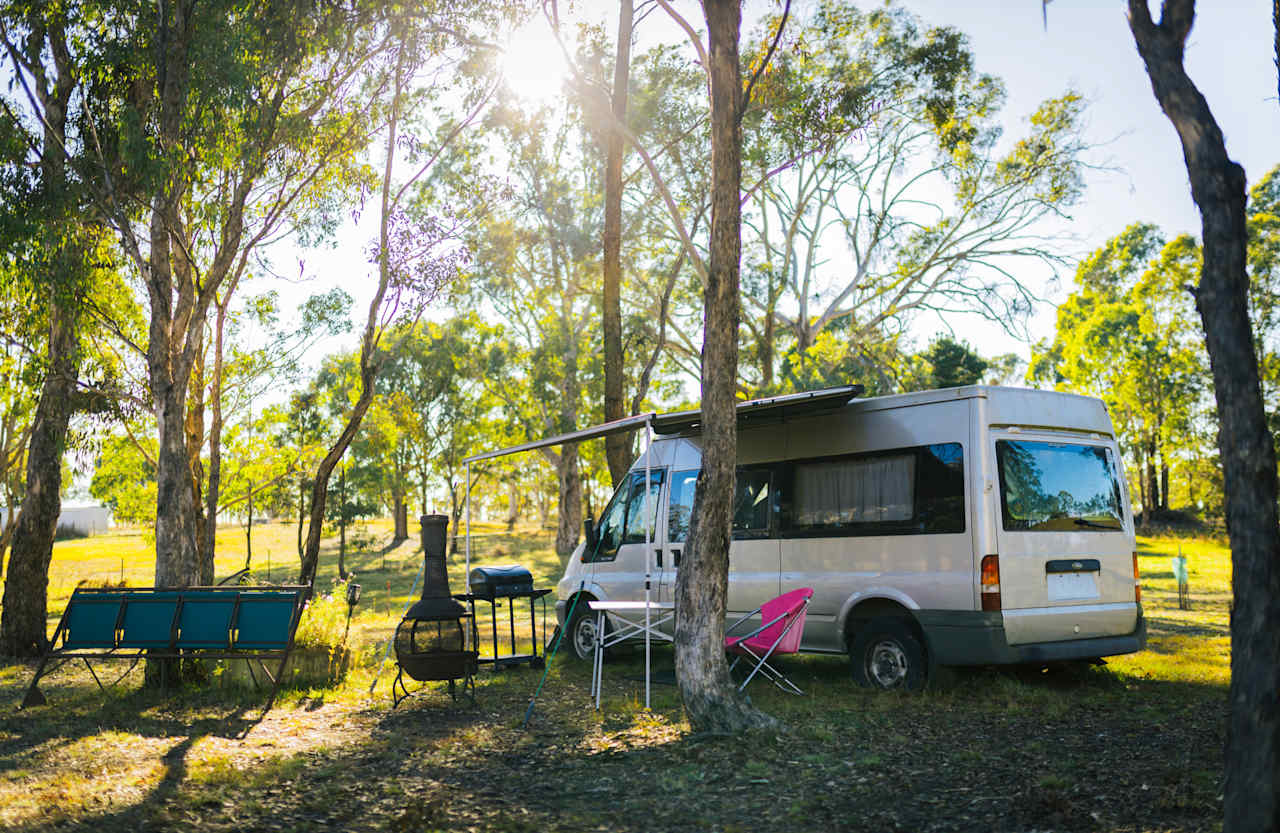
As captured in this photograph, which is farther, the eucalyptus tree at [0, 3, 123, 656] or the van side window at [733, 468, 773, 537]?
the eucalyptus tree at [0, 3, 123, 656]

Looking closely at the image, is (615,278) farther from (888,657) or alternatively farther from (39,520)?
(39,520)

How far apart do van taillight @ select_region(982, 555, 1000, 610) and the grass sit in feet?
2.41

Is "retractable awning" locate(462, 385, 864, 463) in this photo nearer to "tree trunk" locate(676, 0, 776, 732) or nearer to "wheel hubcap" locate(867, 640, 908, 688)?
"tree trunk" locate(676, 0, 776, 732)

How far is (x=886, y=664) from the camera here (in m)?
7.78

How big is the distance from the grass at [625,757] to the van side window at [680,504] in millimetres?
1374

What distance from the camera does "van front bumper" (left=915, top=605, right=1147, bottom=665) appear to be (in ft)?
22.7

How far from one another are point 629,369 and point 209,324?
16.6m

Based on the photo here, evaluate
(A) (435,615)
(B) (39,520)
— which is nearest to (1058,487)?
(A) (435,615)

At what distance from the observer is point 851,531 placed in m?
8.00

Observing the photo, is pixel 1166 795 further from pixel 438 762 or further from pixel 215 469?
pixel 215 469

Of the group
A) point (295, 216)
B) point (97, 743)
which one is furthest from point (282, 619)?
point (295, 216)

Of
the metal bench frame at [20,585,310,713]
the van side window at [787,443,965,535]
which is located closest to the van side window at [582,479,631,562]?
the van side window at [787,443,965,535]

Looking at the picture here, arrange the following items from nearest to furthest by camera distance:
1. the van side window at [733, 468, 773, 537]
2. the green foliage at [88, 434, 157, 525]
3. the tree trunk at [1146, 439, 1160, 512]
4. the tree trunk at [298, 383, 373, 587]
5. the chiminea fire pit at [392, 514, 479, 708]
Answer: the chiminea fire pit at [392, 514, 479, 708], the van side window at [733, 468, 773, 537], the tree trunk at [298, 383, 373, 587], the green foliage at [88, 434, 157, 525], the tree trunk at [1146, 439, 1160, 512]

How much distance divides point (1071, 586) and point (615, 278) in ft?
25.7
